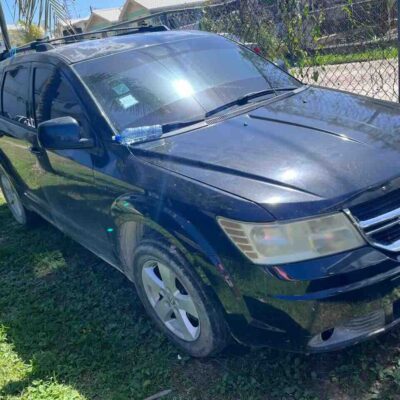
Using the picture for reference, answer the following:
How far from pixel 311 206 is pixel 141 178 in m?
0.96

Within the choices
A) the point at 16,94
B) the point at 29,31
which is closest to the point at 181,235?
the point at 16,94

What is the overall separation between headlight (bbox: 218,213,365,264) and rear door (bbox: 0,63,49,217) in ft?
7.68

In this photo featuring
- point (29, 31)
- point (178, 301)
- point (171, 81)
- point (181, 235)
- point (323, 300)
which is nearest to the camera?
point (323, 300)

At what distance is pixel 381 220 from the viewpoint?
6.89 feet

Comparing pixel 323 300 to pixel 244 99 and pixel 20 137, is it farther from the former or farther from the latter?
pixel 20 137

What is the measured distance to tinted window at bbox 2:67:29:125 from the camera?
3.99 meters

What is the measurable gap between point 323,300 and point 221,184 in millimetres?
693

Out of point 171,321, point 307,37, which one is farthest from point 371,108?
point 307,37

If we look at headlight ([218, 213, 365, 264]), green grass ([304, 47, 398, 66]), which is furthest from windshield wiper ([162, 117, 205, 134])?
green grass ([304, 47, 398, 66])

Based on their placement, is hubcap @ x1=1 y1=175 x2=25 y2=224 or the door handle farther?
hubcap @ x1=1 y1=175 x2=25 y2=224

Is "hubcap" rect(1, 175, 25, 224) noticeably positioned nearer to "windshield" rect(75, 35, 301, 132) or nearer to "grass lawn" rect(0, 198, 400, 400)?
"grass lawn" rect(0, 198, 400, 400)

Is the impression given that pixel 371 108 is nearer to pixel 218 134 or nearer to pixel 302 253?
pixel 218 134

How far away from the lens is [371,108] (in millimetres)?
2934

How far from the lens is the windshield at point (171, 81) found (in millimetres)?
3018
